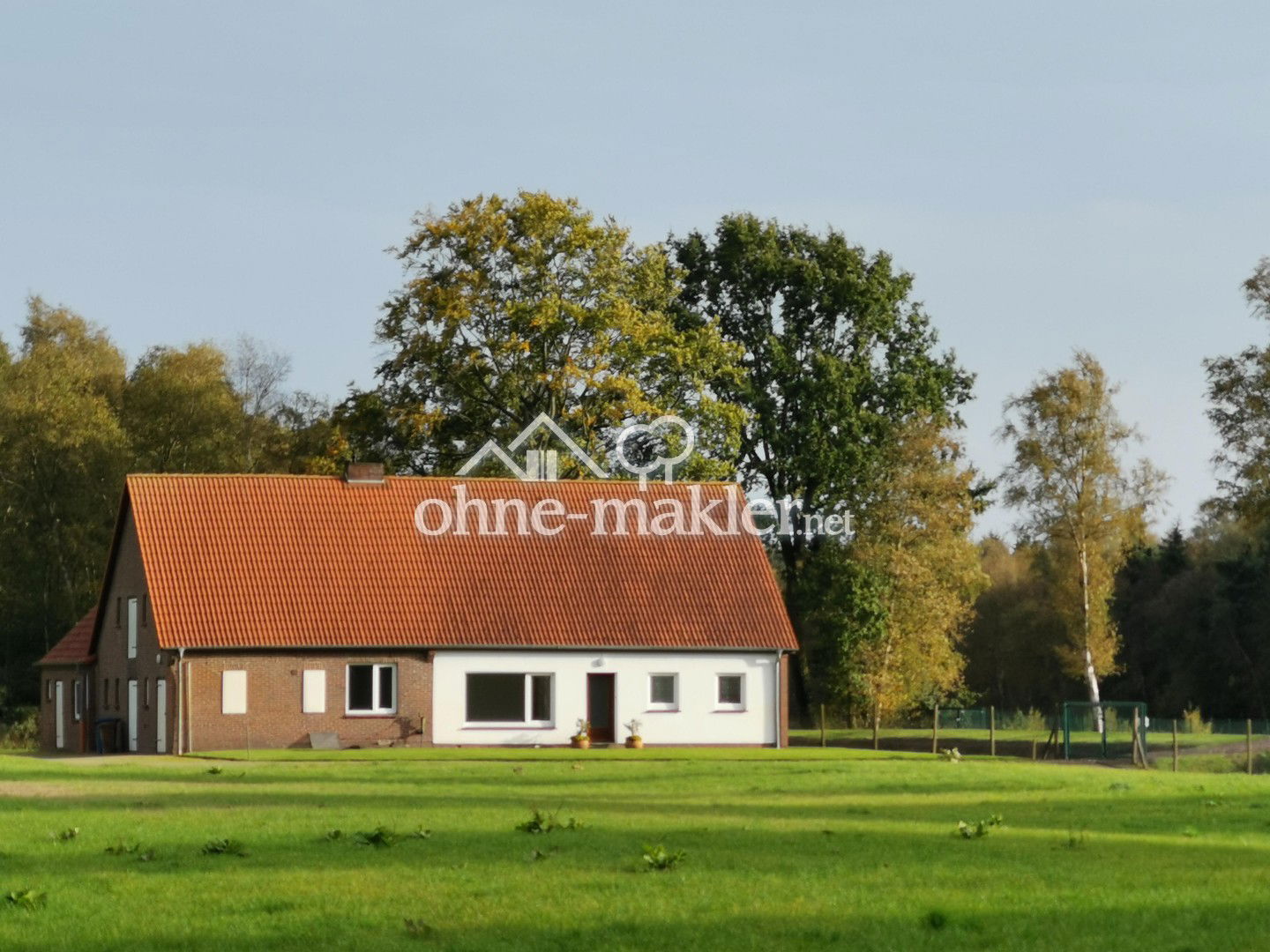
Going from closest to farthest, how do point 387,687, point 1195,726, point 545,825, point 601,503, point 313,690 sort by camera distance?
→ point 545,825, point 313,690, point 387,687, point 601,503, point 1195,726

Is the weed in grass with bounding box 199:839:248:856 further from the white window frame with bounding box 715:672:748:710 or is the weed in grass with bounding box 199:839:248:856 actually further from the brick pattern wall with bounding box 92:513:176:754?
the white window frame with bounding box 715:672:748:710

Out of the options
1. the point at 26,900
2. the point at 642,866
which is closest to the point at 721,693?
the point at 642,866

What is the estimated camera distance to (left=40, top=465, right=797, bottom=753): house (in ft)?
147

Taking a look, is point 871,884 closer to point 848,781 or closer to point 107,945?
point 107,945

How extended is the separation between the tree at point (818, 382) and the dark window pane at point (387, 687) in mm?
18027

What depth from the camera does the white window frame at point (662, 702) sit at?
47188 mm

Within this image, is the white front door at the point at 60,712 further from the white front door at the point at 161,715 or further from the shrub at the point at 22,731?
the white front door at the point at 161,715

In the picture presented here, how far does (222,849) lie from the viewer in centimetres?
1580

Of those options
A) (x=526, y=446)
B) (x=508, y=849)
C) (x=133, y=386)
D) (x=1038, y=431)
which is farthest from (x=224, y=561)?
(x=508, y=849)

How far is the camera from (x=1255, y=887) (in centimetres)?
1319

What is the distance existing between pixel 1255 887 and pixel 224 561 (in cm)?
3664

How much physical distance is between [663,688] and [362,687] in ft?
25.1

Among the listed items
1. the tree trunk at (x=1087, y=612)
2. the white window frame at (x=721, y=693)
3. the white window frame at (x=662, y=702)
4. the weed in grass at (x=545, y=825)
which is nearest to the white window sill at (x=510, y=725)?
the white window frame at (x=662, y=702)

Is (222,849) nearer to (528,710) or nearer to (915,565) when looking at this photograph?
(528,710)
